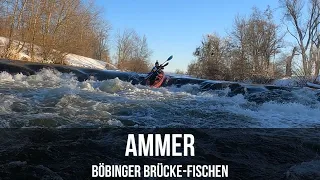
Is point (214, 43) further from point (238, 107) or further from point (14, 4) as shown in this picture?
point (238, 107)

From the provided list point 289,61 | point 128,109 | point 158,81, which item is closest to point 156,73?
point 158,81

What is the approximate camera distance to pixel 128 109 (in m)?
7.21

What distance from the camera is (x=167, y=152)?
4746mm

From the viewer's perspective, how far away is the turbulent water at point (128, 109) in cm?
598

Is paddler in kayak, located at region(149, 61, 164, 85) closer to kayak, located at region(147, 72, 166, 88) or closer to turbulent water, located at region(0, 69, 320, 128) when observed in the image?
kayak, located at region(147, 72, 166, 88)

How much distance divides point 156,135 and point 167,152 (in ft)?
2.09

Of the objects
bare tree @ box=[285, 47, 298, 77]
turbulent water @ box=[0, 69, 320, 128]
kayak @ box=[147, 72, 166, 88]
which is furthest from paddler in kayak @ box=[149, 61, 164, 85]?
bare tree @ box=[285, 47, 298, 77]

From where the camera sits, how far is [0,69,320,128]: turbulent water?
5.98 metres

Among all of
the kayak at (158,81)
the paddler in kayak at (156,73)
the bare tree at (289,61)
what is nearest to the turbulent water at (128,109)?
the kayak at (158,81)

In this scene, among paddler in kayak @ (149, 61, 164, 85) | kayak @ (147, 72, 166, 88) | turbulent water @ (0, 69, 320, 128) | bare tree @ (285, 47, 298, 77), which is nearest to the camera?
turbulent water @ (0, 69, 320, 128)

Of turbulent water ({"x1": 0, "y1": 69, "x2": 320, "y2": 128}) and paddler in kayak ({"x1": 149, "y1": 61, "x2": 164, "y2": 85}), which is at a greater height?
paddler in kayak ({"x1": 149, "y1": 61, "x2": 164, "y2": 85})

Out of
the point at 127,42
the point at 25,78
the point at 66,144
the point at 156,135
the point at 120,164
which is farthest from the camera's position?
the point at 127,42

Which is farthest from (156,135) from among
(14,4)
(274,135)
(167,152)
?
(14,4)

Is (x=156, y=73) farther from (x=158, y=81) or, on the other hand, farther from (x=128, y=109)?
(x=128, y=109)
